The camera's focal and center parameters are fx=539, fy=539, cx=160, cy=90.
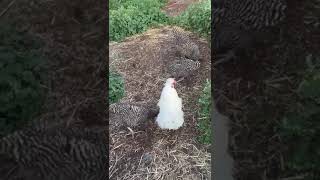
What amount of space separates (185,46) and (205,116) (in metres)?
0.78

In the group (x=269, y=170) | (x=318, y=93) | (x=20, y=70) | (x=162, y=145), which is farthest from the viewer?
(x=162, y=145)

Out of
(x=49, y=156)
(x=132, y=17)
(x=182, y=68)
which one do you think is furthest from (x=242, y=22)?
(x=49, y=156)

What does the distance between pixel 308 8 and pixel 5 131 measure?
6.29 feet

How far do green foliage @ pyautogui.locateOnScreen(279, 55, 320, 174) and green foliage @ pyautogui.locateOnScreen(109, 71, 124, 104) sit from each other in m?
1.43

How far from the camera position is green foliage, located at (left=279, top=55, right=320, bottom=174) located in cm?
185

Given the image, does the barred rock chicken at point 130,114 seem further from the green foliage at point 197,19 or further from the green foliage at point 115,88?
the green foliage at point 197,19

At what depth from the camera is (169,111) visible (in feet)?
9.55

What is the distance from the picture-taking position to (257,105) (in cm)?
260

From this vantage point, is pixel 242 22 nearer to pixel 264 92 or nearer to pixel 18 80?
pixel 264 92

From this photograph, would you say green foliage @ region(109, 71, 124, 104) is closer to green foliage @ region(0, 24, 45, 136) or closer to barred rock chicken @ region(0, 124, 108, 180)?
green foliage @ region(0, 24, 45, 136)

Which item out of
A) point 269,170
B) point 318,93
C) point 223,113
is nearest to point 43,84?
point 223,113

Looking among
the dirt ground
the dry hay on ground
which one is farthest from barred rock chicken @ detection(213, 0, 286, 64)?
the dry hay on ground

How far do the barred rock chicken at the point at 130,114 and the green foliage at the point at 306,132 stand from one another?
113 cm

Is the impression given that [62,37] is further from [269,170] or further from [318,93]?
[318,93]
